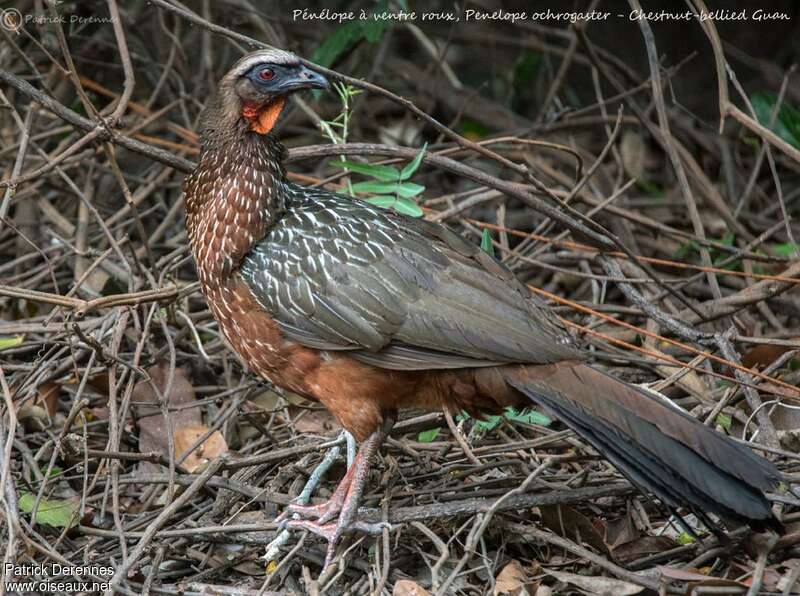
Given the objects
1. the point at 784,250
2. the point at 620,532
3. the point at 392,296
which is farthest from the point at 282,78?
the point at 784,250

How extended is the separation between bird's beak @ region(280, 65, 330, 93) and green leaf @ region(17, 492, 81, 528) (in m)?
1.78

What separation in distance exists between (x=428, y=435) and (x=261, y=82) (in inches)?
66.0

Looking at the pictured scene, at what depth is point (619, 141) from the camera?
275 inches

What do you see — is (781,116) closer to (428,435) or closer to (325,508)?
(428,435)

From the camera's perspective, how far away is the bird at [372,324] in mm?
3430

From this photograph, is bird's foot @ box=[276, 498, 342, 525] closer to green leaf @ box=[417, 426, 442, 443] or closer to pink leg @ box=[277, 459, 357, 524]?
pink leg @ box=[277, 459, 357, 524]

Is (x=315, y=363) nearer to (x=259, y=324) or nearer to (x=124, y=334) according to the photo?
(x=259, y=324)

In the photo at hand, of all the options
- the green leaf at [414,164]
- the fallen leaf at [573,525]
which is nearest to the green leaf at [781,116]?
the green leaf at [414,164]

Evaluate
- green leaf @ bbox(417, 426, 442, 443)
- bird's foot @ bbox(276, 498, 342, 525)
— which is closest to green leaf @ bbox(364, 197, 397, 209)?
green leaf @ bbox(417, 426, 442, 443)

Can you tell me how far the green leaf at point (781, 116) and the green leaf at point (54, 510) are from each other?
13.1 ft

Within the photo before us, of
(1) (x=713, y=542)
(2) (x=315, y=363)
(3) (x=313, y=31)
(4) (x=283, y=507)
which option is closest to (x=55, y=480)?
(4) (x=283, y=507)

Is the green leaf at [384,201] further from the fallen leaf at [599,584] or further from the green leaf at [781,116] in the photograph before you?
the green leaf at [781,116]

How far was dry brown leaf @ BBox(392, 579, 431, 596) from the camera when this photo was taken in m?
3.46

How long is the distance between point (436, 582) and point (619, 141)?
14.0ft
